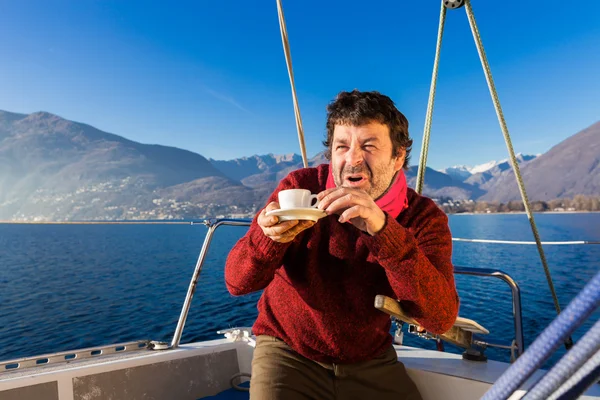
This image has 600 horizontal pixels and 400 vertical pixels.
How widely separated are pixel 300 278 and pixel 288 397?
1.41 feet

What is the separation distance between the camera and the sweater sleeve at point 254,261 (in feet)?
4.88

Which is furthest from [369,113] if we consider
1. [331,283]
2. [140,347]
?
[140,347]

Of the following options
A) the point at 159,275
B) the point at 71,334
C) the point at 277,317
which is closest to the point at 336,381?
the point at 277,317

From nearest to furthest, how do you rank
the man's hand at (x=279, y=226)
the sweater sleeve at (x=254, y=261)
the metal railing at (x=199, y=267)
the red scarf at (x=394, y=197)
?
the man's hand at (x=279, y=226)
the sweater sleeve at (x=254, y=261)
the red scarf at (x=394, y=197)
the metal railing at (x=199, y=267)

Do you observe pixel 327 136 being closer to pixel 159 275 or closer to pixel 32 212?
pixel 159 275

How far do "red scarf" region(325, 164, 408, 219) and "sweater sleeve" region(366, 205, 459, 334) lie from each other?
0.16m

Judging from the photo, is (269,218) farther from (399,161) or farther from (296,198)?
(399,161)

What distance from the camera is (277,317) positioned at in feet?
5.63

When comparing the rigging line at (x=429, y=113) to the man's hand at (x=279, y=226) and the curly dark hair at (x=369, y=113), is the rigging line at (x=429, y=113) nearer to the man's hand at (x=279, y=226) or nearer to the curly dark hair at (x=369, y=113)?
the curly dark hair at (x=369, y=113)

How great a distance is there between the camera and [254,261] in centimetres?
151

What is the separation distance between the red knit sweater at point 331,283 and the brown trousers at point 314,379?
35 millimetres

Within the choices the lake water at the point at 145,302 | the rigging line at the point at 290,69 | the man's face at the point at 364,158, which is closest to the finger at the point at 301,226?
the man's face at the point at 364,158

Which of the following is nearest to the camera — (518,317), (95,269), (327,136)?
(327,136)

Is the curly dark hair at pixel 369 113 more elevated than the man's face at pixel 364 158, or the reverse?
the curly dark hair at pixel 369 113
